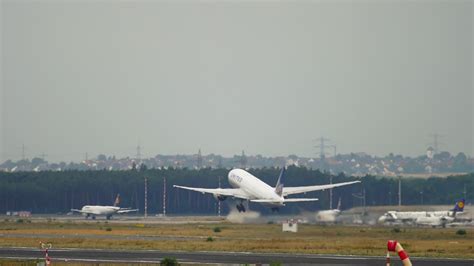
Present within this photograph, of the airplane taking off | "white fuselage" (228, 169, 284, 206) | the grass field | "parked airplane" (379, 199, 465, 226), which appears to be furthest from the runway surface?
"white fuselage" (228, 169, 284, 206)

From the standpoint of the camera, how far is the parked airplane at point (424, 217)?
138000 millimetres

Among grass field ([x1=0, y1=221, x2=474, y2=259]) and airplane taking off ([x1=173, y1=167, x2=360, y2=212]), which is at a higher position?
airplane taking off ([x1=173, y1=167, x2=360, y2=212])

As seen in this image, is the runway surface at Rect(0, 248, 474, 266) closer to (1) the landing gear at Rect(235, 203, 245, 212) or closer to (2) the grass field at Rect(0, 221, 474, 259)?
(2) the grass field at Rect(0, 221, 474, 259)

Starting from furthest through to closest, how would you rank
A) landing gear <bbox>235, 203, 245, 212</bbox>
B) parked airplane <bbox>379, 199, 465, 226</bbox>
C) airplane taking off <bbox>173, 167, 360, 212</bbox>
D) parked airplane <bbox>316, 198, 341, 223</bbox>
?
1. landing gear <bbox>235, 203, 245, 212</bbox>
2. airplane taking off <bbox>173, 167, 360, 212</bbox>
3. parked airplane <bbox>379, 199, 465, 226</bbox>
4. parked airplane <bbox>316, 198, 341, 223</bbox>

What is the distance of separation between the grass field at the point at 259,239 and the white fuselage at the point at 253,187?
2017cm

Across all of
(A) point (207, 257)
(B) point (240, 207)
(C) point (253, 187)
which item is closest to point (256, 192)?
(C) point (253, 187)

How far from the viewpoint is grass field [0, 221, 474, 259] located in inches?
3241

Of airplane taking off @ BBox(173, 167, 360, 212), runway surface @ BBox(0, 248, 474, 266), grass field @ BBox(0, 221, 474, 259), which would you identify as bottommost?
runway surface @ BBox(0, 248, 474, 266)

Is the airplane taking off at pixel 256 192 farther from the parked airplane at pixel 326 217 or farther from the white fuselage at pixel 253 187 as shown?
the parked airplane at pixel 326 217

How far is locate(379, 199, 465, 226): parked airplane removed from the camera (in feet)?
453

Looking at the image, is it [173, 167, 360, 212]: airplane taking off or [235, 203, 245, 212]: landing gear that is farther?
[235, 203, 245, 212]: landing gear

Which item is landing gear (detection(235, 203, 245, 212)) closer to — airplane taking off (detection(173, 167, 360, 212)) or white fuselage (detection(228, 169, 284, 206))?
airplane taking off (detection(173, 167, 360, 212))

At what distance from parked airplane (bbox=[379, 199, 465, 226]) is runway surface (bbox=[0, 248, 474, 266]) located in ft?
203

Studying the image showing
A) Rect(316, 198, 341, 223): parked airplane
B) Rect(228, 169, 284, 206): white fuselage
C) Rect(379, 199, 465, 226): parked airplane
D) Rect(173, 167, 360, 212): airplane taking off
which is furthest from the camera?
Rect(228, 169, 284, 206): white fuselage
